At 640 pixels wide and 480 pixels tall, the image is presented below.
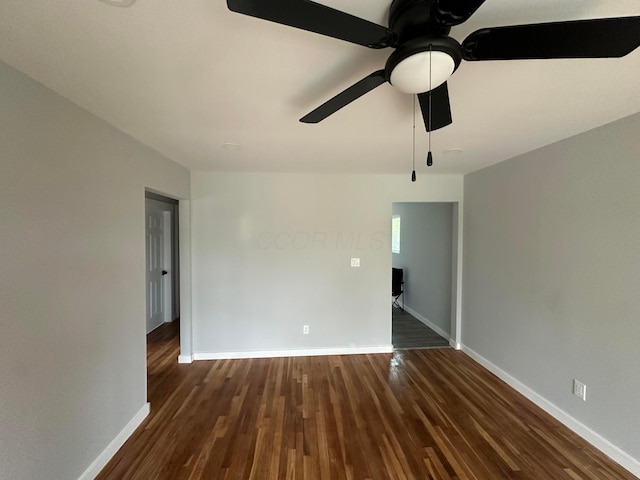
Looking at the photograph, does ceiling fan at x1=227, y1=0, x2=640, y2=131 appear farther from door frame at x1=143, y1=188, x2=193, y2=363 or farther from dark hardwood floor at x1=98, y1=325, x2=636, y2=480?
door frame at x1=143, y1=188, x2=193, y2=363

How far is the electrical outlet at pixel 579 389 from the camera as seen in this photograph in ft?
7.07

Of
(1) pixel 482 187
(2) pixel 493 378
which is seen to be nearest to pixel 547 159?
(1) pixel 482 187

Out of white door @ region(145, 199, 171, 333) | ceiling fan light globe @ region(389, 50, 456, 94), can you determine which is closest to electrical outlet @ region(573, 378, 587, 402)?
ceiling fan light globe @ region(389, 50, 456, 94)

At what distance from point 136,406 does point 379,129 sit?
9.59ft

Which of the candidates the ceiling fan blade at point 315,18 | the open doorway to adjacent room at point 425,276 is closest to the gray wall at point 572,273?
the open doorway to adjacent room at point 425,276

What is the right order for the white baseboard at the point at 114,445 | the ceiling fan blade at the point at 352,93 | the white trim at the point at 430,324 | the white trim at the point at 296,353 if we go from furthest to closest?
the white trim at the point at 430,324, the white trim at the point at 296,353, the white baseboard at the point at 114,445, the ceiling fan blade at the point at 352,93

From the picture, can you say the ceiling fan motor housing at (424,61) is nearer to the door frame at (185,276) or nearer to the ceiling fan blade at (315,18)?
the ceiling fan blade at (315,18)

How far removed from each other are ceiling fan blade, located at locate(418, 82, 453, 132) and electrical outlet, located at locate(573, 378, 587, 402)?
→ 2.31 metres

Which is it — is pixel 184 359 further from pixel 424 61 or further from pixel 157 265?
pixel 424 61

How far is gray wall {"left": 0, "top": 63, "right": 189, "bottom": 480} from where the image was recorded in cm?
130

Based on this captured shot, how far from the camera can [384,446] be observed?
6.78 ft

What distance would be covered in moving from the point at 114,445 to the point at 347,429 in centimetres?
170

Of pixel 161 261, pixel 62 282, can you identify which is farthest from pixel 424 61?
pixel 161 261

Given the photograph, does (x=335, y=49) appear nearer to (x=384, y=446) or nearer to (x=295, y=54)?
(x=295, y=54)
